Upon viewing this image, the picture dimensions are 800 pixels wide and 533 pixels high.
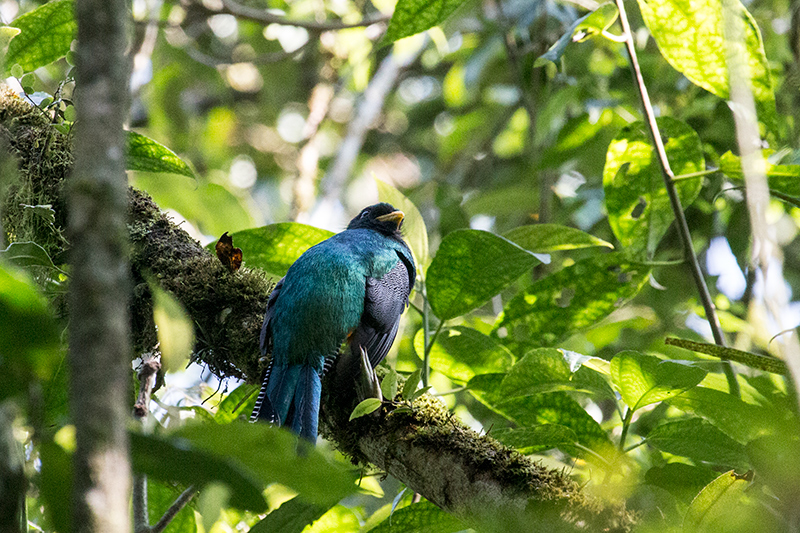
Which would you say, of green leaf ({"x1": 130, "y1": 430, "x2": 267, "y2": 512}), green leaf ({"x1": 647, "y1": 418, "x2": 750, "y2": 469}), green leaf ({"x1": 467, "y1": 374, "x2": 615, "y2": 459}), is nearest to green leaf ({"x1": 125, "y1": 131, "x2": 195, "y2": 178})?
green leaf ({"x1": 467, "y1": 374, "x2": 615, "y2": 459})

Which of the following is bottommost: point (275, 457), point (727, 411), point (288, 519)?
point (727, 411)

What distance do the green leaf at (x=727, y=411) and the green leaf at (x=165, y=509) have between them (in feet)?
5.76

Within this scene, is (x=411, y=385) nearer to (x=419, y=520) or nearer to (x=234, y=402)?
(x=419, y=520)

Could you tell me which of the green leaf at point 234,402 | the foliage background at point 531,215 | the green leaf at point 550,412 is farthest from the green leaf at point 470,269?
the green leaf at point 234,402

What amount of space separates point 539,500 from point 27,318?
1327 millimetres

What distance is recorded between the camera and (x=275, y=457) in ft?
3.29

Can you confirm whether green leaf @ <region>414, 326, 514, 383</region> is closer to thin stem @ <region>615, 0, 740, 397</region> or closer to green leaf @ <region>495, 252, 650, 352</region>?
green leaf @ <region>495, 252, 650, 352</region>

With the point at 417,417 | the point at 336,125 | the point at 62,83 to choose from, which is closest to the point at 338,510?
the point at 417,417

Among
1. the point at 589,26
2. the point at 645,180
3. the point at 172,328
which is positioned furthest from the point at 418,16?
the point at 172,328

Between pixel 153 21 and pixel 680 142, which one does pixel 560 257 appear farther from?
pixel 153 21

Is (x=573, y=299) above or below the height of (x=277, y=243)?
below

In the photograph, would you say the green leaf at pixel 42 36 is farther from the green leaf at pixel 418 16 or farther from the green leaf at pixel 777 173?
the green leaf at pixel 777 173

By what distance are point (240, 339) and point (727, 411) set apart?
5.44 feet

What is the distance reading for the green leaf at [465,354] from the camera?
8.93ft
